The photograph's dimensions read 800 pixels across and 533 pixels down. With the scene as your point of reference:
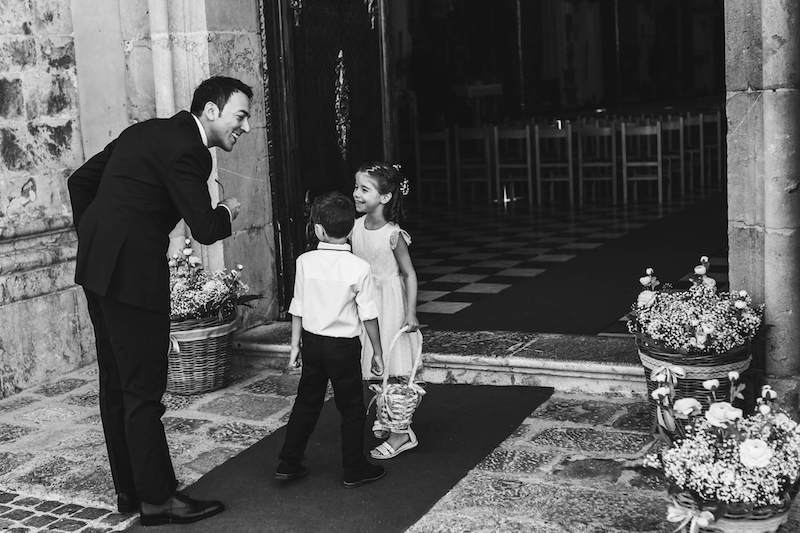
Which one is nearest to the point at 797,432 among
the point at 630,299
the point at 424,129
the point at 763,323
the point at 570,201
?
the point at 763,323

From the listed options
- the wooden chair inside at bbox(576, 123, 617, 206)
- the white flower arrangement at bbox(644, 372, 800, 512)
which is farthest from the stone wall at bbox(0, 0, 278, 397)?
the wooden chair inside at bbox(576, 123, 617, 206)

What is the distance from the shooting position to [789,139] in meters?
4.72

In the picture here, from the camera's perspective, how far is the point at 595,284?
7773 millimetres

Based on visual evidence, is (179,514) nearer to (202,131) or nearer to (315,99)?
(202,131)

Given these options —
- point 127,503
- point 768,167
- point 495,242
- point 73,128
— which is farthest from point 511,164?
point 127,503

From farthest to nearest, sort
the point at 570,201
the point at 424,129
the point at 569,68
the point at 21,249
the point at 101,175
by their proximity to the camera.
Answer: the point at 569,68
the point at 424,129
the point at 570,201
the point at 21,249
the point at 101,175

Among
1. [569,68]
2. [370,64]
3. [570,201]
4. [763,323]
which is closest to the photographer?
[763,323]

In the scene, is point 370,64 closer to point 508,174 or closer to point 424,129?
point 508,174

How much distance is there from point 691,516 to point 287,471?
1.70 m

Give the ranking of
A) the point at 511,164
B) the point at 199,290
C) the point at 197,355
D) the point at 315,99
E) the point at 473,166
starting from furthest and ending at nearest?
the point at 473,166, the point at 511,164, the point at 315,99, the point at 199,290, the point at 197,355

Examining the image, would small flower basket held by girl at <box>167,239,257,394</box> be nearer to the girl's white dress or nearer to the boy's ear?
the girl's white dress

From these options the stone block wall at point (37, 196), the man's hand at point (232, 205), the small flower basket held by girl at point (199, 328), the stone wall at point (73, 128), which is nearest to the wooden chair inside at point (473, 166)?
the stone wall at point (73, 128)

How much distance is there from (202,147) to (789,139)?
248 centimetres

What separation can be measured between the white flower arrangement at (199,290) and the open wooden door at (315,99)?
2.54 feet
